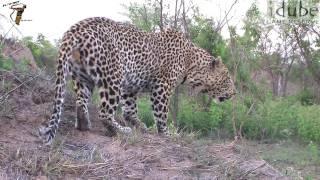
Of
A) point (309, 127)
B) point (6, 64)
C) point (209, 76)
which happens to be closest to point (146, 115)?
point (309, 127)

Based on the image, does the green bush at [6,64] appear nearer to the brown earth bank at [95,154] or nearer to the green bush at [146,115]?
the brown earth bank at [95,154]

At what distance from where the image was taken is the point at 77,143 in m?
6.24

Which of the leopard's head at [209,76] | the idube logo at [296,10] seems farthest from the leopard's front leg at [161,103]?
the idube logo at [296,10]

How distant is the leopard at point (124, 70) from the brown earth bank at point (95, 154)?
0.86ft

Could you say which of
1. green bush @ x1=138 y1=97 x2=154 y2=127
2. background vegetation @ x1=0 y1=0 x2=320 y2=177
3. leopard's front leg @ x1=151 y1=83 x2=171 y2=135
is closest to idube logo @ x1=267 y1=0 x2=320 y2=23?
background vegetation @ x1=0 y1=0 x2=320 y2=177

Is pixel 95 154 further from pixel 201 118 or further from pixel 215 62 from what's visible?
pixel 201 118

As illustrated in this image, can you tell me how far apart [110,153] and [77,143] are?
0.49 meters

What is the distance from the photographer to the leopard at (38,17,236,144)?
6.45 m

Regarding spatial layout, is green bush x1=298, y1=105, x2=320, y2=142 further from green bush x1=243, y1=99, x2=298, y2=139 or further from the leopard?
the leopard

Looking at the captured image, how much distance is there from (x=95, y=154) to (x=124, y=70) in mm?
1662

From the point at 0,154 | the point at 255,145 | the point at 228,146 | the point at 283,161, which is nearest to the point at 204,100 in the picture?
the point at 255,145

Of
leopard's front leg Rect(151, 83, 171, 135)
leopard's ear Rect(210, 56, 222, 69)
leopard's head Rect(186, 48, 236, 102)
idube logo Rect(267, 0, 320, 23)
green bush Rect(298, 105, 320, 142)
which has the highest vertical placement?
idube logo Rect(267, 0, 320, 23)

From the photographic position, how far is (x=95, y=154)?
579 centimetres

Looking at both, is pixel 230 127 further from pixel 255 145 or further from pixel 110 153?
pixel 110 153
